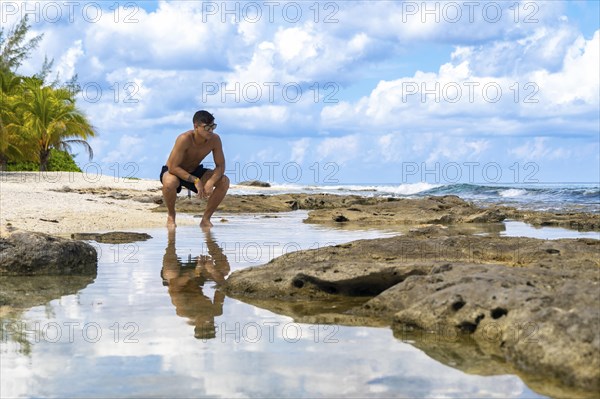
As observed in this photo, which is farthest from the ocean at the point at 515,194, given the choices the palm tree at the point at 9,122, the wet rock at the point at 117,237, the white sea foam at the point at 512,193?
the wet rock at the point at 117,237

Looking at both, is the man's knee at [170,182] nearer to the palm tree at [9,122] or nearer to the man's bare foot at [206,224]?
the man's bare foot at [206,224]

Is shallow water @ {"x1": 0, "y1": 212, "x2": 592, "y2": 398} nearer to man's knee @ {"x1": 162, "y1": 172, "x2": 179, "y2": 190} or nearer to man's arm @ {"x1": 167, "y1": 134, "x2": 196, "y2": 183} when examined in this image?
man's arm @ {"x1": 167, "y1": 134, "x2": 196, "y2": 183}

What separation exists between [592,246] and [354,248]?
6.68ft

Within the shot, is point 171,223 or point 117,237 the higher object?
point 171,223

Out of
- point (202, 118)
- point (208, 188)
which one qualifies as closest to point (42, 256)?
point (202, 118)

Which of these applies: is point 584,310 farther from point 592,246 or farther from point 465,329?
point 592,246

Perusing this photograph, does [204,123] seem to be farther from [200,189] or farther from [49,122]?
[49,122]

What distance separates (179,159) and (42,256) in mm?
4997

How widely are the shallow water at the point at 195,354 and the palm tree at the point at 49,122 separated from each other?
32.0m

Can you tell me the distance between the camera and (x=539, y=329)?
358 centimetres

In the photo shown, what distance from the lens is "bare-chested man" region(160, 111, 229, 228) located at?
37.5 ft

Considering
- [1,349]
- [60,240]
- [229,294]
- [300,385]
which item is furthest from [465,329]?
[60,240]

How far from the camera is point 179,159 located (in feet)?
37.9

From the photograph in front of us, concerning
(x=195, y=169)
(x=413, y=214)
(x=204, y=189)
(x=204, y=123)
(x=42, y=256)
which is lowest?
(x=42, y=256)
